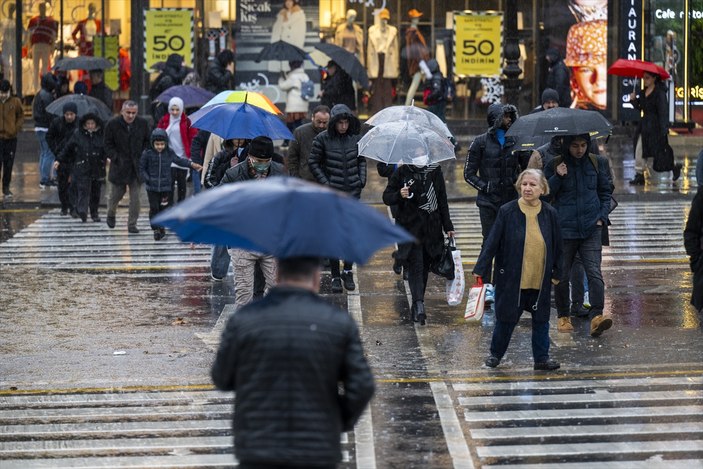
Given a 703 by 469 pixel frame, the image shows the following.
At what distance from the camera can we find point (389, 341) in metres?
12.4

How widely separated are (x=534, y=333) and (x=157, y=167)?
8506mm

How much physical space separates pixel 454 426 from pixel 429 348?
2650mm

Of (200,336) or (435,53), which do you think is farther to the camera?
(435,53)

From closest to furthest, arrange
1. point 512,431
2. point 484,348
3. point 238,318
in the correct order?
1. point 238,318
2. point 512,431
3. point 484,348

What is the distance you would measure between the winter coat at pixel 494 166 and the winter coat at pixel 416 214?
73cm

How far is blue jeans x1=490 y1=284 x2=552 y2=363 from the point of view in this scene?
436 inches

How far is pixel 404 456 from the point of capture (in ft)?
28.8

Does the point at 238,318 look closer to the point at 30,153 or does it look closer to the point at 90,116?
the point at 90,116

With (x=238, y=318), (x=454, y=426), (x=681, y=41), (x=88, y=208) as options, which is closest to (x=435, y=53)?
(x=681, y=41)

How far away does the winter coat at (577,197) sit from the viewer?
1258cm

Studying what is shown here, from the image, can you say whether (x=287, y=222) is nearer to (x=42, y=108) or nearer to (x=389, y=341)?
(x=389, y=341)

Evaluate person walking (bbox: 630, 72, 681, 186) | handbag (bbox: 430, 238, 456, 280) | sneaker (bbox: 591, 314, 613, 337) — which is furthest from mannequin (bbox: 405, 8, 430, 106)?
sneaker (bbox: 591, 314, 613, 337)

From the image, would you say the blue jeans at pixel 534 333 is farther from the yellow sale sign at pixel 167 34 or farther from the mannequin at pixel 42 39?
the mannequin at pixel 42 39

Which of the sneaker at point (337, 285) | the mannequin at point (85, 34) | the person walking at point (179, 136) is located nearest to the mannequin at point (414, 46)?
the mannequin at point (85, 34)
